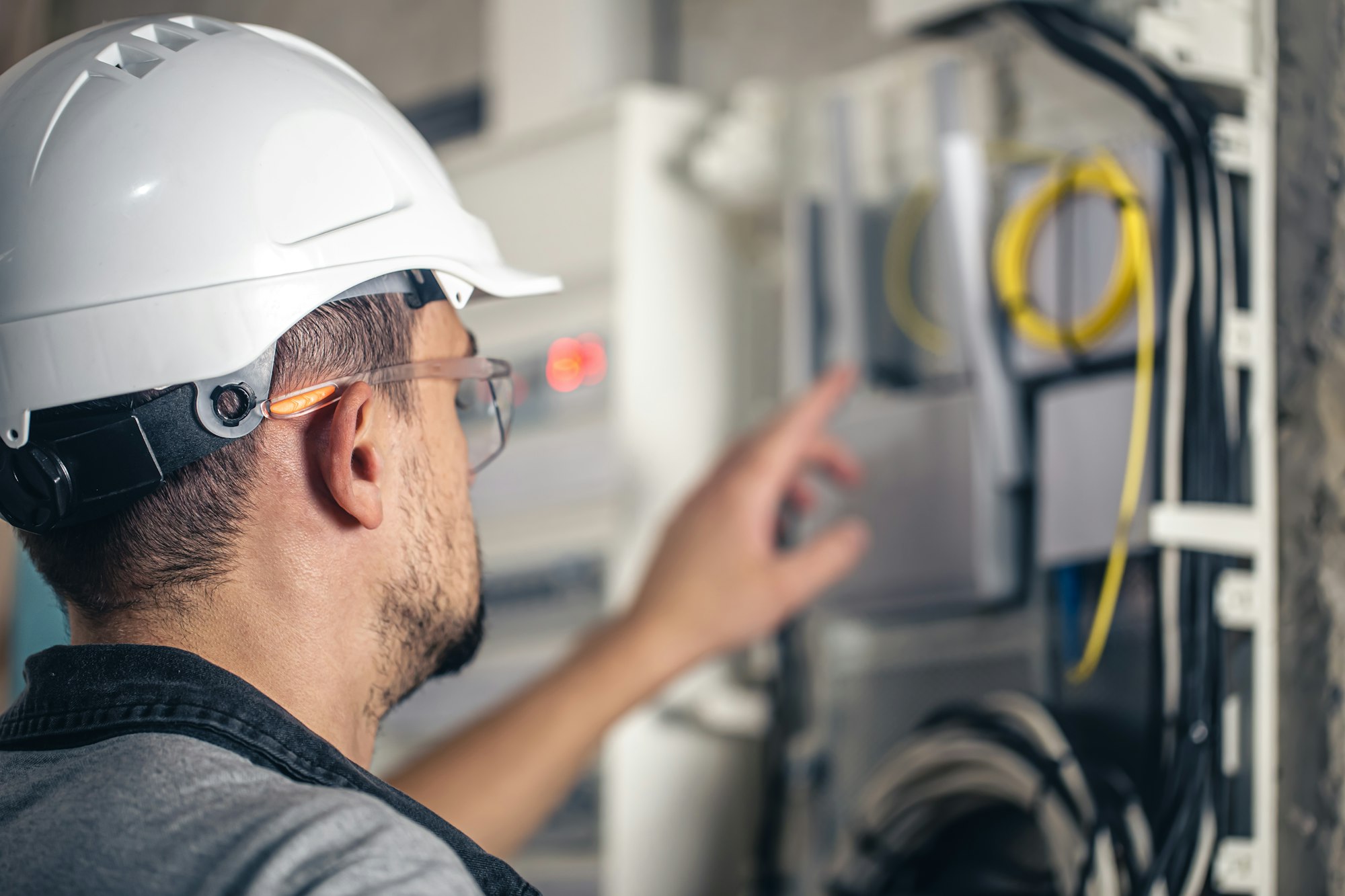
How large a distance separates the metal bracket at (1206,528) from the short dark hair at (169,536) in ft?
2.31

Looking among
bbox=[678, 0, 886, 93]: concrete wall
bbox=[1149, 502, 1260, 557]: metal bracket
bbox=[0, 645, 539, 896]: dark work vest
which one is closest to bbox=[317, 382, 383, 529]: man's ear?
bbox=[0, 645, 539, 896]: dark work vest

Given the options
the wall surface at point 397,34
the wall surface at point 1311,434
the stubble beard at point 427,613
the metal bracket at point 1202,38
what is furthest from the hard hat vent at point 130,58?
the wall surface at point 397,34

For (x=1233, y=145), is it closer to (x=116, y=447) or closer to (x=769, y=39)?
(x=116, y=447)

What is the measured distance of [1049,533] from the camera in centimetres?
135

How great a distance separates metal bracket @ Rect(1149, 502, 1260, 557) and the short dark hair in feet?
2.31

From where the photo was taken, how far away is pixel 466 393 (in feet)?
3.17

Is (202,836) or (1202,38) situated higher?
(1202,38)

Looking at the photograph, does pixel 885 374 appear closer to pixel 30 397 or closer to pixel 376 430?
pixel 376 430

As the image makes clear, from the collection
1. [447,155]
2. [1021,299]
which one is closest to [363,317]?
[1021,299]

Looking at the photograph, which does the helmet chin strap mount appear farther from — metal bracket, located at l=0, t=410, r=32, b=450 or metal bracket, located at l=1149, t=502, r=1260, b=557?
metal bracket, located at l=1149, t=502, r=1260, b=557

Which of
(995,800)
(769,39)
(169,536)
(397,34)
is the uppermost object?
(397,34)

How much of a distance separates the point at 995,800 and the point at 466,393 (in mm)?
735

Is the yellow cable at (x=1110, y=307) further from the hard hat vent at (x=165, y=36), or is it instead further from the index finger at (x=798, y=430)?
the hard hat vent at (x=165, y=36)

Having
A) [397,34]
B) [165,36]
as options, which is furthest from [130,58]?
[397,34]
